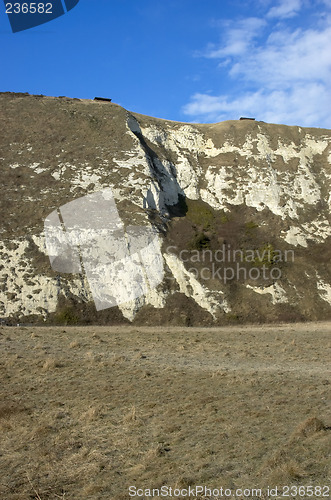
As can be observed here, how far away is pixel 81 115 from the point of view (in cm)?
6359

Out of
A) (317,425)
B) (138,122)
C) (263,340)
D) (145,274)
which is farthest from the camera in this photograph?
(138,122)

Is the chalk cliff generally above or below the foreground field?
above

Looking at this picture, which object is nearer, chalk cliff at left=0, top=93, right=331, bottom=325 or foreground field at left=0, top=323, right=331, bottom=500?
foreground field at left=0, top=323, right=331, bottom=500

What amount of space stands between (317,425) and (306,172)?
5629 centimetres

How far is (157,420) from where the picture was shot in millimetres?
12844

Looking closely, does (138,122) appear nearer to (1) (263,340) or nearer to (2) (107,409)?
(1) (263,340)

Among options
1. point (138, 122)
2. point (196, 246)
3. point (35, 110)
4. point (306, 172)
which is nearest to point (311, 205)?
point (306, 172)

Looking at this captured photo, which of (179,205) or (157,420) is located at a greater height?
(179,205)

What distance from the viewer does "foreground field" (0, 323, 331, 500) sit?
8945 mm

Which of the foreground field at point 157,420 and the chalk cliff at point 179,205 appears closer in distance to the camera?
the foreground field at point 157,420

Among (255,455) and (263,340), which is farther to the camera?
(263,340)

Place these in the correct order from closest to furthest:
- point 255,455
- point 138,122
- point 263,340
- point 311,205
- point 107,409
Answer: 1. point 255,455
2. point 107,409
3. point 263,340
4. point 311,205
5. point 138,122

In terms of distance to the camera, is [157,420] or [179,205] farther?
[179,205]

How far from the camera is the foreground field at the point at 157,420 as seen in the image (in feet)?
29.3
